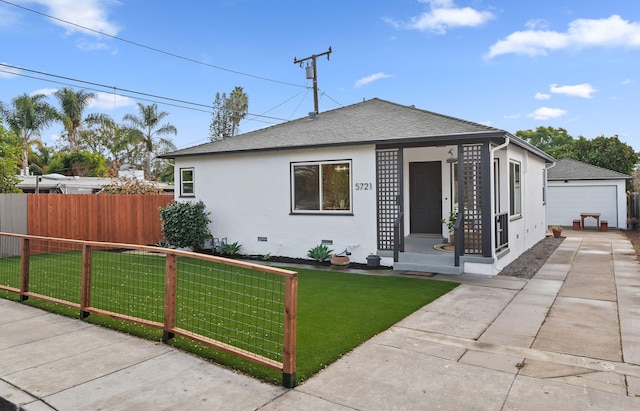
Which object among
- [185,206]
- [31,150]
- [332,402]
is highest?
[31,150]

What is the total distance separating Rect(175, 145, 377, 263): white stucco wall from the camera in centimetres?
966

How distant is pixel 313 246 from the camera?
1026 cm

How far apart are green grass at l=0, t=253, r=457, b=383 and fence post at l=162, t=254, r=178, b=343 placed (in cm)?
17

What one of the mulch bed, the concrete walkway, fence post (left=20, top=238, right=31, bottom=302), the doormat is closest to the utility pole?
the doormat

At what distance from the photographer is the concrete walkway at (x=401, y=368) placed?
3.22 m

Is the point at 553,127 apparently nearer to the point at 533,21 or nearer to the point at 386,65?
the point at 386,65

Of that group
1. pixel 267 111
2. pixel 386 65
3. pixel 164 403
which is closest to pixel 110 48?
pixel 267 111

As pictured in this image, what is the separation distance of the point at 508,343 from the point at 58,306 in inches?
232

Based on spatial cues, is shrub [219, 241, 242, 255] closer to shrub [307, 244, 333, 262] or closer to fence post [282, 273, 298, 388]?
shrub [307, 244, 333, 262]

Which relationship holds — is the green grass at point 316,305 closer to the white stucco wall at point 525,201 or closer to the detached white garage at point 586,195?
the white stucco wall at point 525,201

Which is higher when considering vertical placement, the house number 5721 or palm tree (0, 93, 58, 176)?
palm tree (0, 93, 58, 176)

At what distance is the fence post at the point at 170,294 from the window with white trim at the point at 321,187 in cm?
584

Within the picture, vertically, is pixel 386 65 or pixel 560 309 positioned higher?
pixel 386 65

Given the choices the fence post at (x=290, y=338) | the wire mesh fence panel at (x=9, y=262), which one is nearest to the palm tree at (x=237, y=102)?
the wire mesh fence panel at (x=9, y=262)
